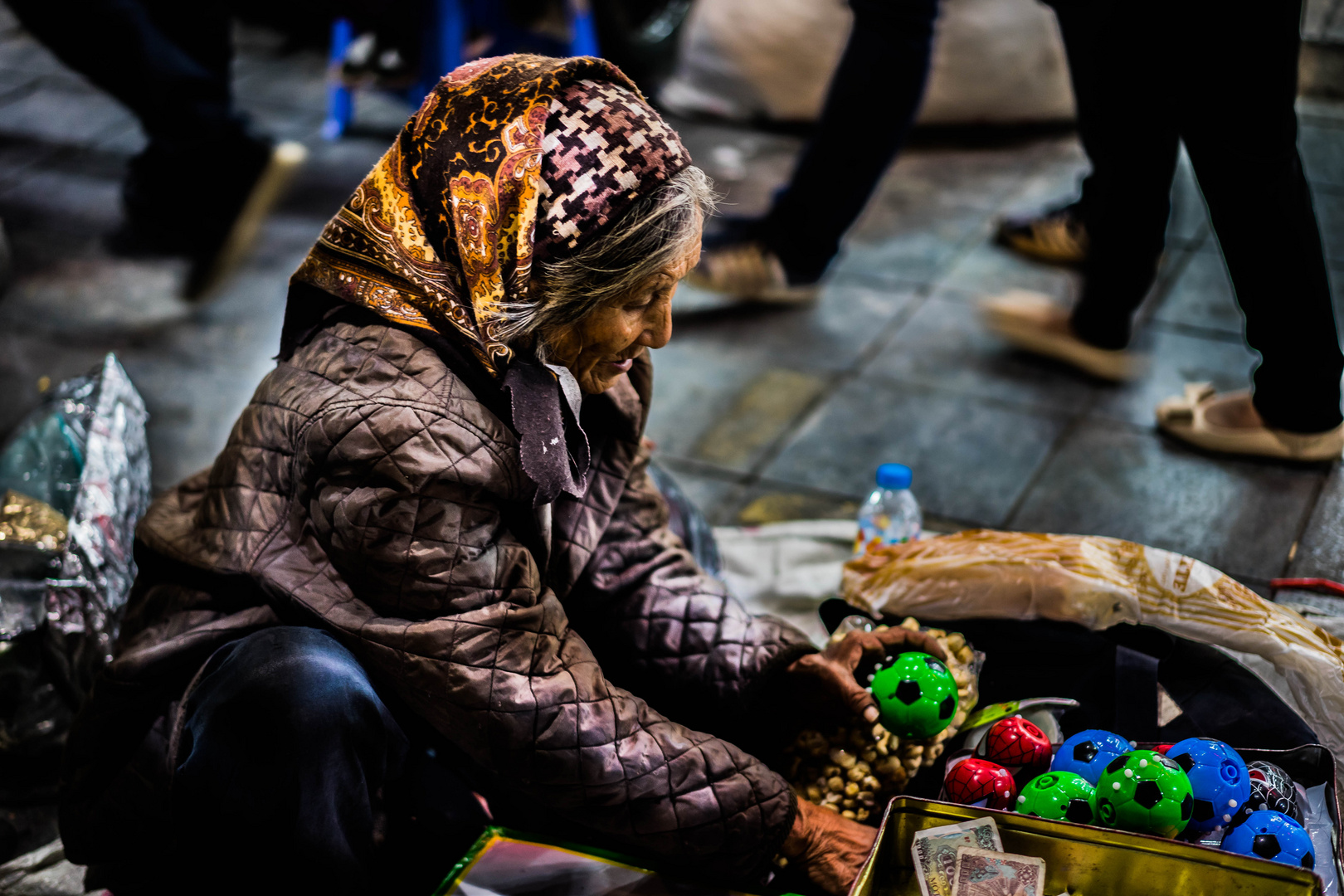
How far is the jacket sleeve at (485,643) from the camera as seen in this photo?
150cm

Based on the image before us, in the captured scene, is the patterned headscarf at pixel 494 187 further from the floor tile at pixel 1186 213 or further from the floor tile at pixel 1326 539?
the floor tile at pixel 1186 213

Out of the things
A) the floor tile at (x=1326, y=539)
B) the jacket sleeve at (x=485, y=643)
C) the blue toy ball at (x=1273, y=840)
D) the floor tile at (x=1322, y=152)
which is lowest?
the floor tile at (x=1326, y=539)

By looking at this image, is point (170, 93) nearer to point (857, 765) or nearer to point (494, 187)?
point (494, 187)

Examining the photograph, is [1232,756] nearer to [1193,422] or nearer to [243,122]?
[1193,422]

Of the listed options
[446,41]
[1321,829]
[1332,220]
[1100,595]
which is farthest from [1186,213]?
Result: [1321,829]

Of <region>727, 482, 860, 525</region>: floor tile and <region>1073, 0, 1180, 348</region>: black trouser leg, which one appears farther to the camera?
<region>727, 482, 860, 525</region>: floor tile

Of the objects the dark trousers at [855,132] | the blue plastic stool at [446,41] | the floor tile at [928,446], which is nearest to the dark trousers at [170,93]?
the blue plastic stool at [446,41]

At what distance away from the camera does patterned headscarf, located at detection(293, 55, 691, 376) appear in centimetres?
147

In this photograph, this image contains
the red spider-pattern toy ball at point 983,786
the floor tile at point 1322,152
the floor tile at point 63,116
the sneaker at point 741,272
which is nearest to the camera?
the red spider-pattern toy ball at point 983,786

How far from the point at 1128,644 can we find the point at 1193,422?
1.18 metres

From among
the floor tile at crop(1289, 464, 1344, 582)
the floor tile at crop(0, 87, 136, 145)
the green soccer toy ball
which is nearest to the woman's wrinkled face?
the green soccer toy ball

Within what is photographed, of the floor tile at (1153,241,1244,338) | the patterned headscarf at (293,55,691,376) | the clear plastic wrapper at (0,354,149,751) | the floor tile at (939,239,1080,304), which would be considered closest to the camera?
the patterned headscarf at (293,55,691,376)

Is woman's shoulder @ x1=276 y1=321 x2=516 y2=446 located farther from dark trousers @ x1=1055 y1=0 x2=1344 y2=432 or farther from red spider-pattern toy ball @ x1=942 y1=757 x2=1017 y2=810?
dark trousers @ x1=1055 y1=0 x2=1344 y2=432

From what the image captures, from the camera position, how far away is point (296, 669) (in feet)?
5.01
